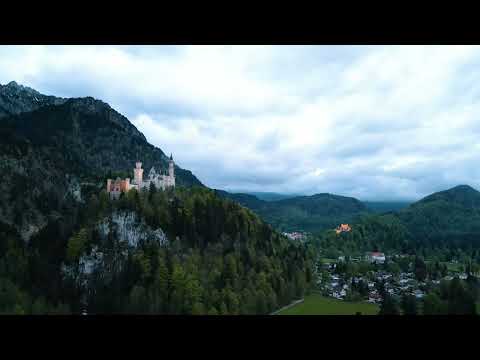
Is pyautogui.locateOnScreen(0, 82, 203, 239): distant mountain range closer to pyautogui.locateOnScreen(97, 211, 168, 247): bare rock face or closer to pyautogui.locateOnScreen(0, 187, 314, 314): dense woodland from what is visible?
pyautogui.locateOnScreen(0, 187, 314, 314): dense woodland

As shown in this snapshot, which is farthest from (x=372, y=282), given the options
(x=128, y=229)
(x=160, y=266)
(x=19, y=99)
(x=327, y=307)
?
(x=19, y=99)

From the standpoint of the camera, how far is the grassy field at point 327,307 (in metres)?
53.0

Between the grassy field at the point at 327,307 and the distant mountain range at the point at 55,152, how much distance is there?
4500 cm

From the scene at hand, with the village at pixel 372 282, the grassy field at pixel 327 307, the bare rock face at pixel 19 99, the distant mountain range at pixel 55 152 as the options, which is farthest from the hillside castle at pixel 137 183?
the bare rock face at pixel 19 99

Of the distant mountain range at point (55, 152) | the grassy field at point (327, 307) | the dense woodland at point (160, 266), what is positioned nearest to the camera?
the grassy field at point (327, 307)

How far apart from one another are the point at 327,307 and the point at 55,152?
7782 cm

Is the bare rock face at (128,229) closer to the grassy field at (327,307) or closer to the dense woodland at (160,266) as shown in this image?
the dense woodland at (160,266)

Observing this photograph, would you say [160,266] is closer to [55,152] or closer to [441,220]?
[55,152]

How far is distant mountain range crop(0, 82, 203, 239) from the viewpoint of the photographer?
76.6 metres

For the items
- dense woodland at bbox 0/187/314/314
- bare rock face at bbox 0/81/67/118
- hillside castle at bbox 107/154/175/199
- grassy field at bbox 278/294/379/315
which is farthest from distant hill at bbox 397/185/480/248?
bare rock face at bbox 0/81/67/118

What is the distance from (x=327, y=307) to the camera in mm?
56344
